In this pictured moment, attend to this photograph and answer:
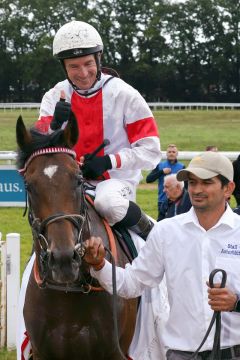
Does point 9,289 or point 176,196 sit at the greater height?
point 176,196

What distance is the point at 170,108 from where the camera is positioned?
2064 inches

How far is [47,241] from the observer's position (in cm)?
347

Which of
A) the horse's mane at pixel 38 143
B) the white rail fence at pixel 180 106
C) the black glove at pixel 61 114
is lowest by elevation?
the white rail fence at pixel 180 106

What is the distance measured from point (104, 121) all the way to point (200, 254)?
151 cm

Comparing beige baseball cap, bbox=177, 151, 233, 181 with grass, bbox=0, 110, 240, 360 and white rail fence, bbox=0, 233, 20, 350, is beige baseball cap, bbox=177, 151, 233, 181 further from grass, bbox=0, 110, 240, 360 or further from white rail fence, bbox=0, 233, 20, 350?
white rail fence, bbox=0, 233, 20, 350

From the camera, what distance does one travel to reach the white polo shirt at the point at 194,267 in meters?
3.32

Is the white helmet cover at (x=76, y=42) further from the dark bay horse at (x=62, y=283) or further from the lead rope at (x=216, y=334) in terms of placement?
the lead rope at (x=216, y=334)

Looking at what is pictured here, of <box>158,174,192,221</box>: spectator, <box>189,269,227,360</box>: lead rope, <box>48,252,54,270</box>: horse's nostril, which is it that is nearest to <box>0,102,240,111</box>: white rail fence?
<box>158,174,192,221</box>: spectator

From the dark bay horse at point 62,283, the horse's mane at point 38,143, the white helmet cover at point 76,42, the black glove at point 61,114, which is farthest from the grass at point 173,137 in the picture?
the white helmet cover at point 76,42

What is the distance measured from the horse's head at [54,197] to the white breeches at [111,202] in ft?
1.63

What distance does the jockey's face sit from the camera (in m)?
4.44

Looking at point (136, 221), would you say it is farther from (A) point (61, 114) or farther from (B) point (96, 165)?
(A) point (61, 114)

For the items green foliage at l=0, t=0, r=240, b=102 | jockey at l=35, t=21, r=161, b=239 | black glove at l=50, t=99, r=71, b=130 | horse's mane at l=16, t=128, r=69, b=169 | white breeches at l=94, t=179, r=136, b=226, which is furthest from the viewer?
green foliage at l=0, t=0, r=240, b=102

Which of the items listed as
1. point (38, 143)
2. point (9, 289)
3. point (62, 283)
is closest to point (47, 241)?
point (62, 283)
